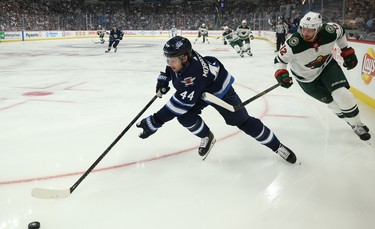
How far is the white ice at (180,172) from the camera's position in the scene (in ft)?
6.48

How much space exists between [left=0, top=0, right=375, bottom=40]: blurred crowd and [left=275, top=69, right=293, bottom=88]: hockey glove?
6575 millimetres

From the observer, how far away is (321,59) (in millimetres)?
3133

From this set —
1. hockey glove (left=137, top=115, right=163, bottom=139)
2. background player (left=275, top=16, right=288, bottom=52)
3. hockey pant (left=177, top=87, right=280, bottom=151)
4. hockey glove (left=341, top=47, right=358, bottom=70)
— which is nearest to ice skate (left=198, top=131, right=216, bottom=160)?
hockey pant (left=177, top=87, right=280, bottom=151)

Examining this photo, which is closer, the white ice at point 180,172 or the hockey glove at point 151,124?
the white ice at point 180,172

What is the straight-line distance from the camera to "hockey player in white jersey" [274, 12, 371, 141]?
2.99 m

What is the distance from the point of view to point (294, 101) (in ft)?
16.2

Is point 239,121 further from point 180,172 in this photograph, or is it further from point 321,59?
point 321,59

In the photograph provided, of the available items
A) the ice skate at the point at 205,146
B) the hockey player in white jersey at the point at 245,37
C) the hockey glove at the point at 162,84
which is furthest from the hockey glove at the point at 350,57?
the hockey player in white jersey at the point at 245,37

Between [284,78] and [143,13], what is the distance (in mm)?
30865

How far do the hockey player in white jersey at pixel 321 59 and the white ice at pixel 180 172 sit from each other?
35 centimetres

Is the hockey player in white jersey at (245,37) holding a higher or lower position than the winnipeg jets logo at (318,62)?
higher

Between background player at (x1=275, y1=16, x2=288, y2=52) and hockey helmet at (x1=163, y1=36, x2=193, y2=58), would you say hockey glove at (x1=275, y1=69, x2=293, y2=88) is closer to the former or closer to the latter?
hockey helmet at (x1=163, y1=36, x2=193, y2=58)

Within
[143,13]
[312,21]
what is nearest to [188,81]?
[312,21]

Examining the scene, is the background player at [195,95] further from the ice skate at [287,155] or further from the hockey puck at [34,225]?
the hockey puck at [34,225]
